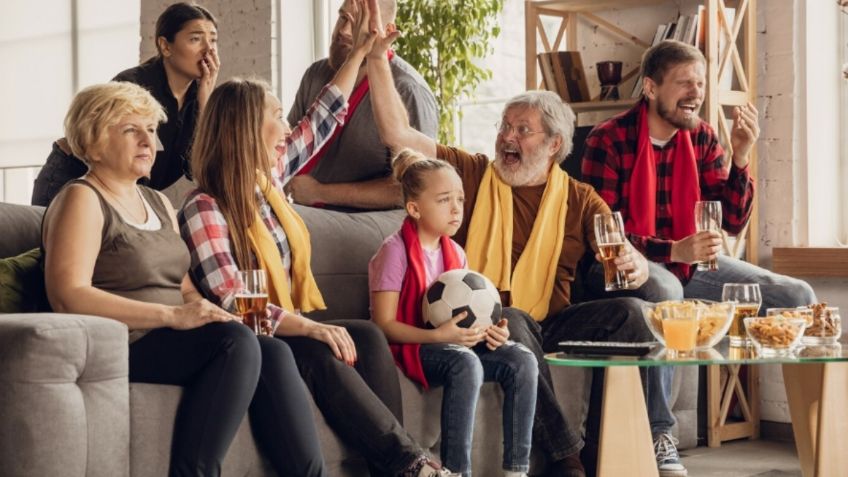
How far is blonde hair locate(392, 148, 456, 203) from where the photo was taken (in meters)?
3.58

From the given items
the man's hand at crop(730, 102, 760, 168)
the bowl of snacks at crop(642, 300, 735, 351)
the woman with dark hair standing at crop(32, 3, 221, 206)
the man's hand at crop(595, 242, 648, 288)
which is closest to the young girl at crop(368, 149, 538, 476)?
the man's hand at crop(595, 242, 648, 288)

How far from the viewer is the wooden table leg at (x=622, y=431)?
2.95m

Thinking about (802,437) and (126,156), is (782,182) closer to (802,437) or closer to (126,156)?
(802,437)

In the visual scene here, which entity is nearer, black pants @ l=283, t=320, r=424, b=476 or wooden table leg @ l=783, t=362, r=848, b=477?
black pants @ l=283, t=320, r=424, b=476

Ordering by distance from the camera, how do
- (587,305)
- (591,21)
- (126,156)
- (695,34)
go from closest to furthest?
(126,156), (587,305), (695,34), (591,21)

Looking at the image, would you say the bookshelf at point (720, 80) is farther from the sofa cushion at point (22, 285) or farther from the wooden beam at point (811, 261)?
the sofa cushion at point (22, 285)

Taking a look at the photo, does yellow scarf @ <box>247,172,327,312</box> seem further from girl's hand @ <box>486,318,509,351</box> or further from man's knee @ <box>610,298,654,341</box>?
man's knee @ <box>610,298,654,341</box>

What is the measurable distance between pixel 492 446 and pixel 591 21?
2.33 metres

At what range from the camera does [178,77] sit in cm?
410

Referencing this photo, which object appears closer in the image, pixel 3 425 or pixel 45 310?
pixel 3 425

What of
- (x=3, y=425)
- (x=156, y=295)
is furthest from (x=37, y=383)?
(x=156, y=295)

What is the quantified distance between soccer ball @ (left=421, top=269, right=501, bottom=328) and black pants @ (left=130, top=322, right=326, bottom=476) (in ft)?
1.97

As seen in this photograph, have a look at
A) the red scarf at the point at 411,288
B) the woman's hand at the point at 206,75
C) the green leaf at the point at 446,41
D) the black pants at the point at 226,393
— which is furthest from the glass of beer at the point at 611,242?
the green leaf at the point at 446,41

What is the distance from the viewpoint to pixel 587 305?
3895 mm
